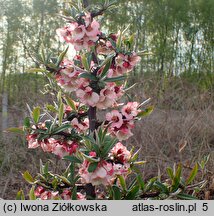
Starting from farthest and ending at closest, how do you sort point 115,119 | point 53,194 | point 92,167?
1. point 53,194
2. point 115,119
3. point 92,167

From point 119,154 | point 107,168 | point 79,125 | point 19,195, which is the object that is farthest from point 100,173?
point 19,195

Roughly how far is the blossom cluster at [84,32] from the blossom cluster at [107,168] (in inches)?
14.1

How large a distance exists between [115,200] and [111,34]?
0.58 meters

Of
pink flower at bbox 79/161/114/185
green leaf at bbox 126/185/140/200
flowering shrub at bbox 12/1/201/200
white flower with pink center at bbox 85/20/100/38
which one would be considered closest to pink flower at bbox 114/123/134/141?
flowering shrub at bbox 12/1/201/200

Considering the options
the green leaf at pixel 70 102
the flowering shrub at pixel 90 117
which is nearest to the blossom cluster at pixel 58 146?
the flowering shrub at pixel 90 117

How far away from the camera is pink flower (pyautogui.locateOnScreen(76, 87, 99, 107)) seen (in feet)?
3.91

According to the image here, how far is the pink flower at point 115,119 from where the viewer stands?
1.20m

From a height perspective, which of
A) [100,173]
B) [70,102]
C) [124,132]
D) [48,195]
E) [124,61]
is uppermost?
[124,61]

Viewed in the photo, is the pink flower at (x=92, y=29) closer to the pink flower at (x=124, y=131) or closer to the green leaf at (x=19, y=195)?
the pink flower at (x=124, y=131)

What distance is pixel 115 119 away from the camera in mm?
1219

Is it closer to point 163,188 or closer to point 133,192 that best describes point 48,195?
point 133,192

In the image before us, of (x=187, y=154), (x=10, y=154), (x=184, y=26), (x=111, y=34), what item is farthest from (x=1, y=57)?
(x=111, y=34)

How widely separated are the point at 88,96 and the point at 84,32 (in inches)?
8.1

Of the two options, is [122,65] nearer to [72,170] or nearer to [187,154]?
[72,170]
